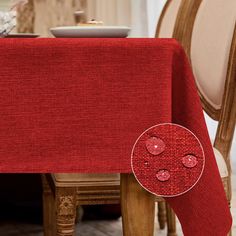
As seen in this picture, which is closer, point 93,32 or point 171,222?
point 93,32

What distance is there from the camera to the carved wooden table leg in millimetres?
1528

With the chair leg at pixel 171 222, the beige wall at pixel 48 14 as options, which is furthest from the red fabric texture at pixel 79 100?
the beige wall at pixel 48 14

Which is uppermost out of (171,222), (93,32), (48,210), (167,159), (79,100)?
(93,32)

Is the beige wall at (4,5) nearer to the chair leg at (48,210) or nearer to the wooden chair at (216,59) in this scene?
the wooden chair at (216,59)

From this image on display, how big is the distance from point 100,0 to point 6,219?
72.9 inches

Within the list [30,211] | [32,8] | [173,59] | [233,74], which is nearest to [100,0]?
[32,8]

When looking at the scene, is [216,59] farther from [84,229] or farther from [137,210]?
[84,229]

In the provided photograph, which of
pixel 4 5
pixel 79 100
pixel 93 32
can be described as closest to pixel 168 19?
pixel 4 5

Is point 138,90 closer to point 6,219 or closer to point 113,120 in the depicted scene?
point 113,120

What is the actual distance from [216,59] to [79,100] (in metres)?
0.70

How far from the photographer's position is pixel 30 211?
2.68 meters

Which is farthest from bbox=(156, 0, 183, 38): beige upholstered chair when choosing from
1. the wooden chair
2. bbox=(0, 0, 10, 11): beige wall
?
bbox=(0, 0, 10, 11): beige wall

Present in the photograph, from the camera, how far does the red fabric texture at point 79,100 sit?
116cm

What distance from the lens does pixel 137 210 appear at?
4.11 ft
